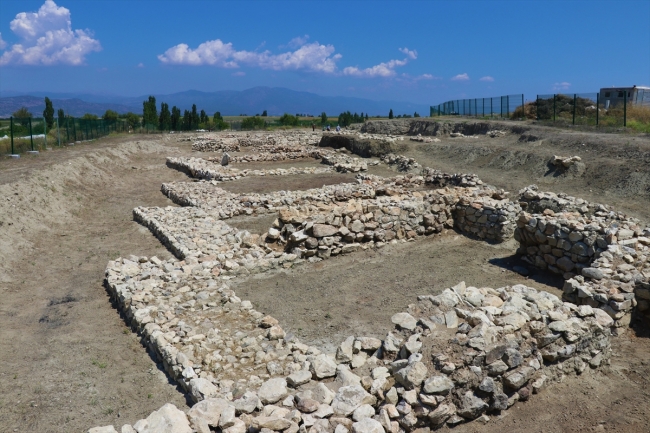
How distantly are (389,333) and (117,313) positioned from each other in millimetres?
5066

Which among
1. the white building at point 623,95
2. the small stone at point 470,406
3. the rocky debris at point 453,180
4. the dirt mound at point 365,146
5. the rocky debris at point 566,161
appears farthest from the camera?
the white building at point 623,95

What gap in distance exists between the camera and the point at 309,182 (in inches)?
793

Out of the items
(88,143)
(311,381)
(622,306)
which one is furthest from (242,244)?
(88,143)

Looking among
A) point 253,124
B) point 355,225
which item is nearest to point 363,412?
point 355,225

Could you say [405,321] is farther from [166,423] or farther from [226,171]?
[226,171]

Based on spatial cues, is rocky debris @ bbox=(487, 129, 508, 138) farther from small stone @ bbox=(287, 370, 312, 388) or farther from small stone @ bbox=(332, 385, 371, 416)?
small stone @ bbox=(332, 385, 371, 416)

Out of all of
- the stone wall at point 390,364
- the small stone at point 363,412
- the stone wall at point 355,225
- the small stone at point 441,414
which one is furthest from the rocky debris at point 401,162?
the small stone at point 363,412

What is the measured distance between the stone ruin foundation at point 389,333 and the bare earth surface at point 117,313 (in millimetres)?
322

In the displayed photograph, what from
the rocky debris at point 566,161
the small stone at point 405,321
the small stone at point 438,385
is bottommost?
the small stone at point 438,385

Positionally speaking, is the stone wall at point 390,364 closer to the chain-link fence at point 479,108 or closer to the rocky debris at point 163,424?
the rocky debris at point 163,424

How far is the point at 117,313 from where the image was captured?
826 centimetres

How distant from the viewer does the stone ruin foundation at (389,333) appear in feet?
15.2

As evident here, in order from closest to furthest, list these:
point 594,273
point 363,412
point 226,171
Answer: point 363,412
point 594,273
point 226,171

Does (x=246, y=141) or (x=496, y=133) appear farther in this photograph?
(x=246, y=141)
